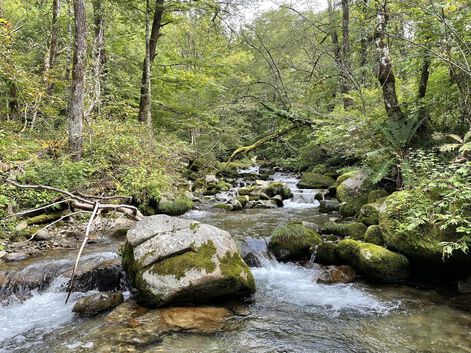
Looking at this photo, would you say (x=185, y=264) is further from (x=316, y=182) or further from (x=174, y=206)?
(x=316, y=182)

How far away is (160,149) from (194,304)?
5.96m

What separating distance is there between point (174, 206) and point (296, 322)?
6.56 m

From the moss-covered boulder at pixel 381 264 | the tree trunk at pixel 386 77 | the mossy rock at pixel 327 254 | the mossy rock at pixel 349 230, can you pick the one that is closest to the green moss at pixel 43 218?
the mossy rock at pixel 327 254

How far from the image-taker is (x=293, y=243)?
22.7ft

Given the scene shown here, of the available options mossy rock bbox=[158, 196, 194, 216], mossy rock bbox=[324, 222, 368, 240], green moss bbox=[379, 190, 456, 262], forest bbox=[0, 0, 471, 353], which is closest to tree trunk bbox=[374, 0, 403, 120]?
forest bbox=[0, 0, 471, 353]

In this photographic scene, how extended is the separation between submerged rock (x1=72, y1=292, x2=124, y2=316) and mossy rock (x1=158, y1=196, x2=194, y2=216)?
17.6 feet

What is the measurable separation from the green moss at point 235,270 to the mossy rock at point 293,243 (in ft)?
5.18

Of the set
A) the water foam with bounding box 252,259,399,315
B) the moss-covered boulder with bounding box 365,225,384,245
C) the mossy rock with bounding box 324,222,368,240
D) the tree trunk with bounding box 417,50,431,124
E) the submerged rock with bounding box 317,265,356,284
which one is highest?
the tree trunk with bounding box 417,50,431,124

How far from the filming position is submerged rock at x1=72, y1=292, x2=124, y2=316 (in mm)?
4863

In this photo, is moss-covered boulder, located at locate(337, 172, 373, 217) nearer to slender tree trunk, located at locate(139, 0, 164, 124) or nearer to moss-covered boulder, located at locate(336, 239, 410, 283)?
moss-covered boulder, located at locate(336, 239, 410, 283)

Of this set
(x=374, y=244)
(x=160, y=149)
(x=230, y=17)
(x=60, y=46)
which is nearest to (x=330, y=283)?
(x=374, y=244)

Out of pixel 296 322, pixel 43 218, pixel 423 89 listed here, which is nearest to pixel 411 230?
pixel 296 322

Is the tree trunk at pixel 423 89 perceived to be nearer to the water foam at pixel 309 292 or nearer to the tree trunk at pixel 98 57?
the water foam at pixel 309 292

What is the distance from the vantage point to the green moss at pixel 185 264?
498 cm
